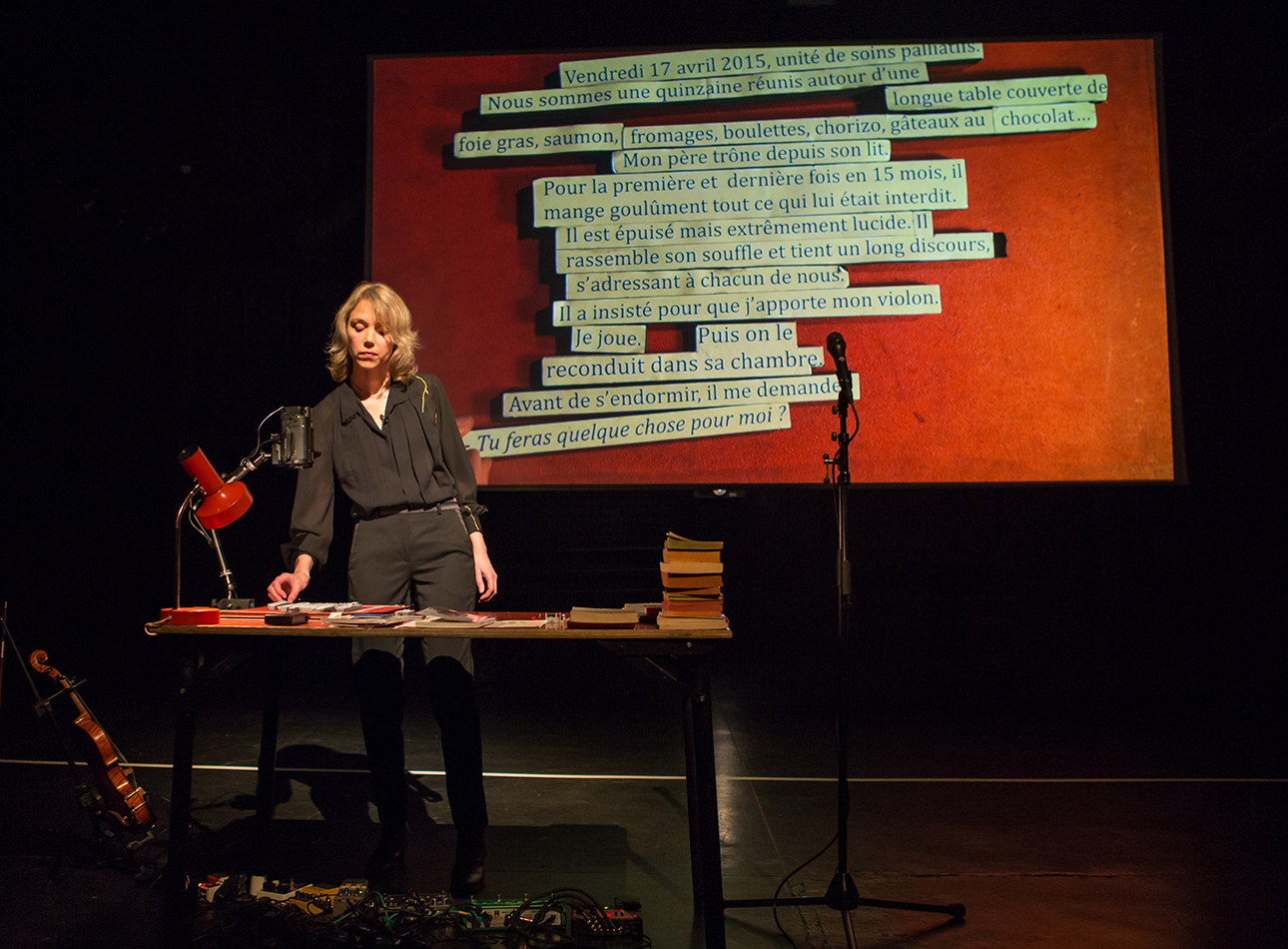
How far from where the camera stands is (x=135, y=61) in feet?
13.1

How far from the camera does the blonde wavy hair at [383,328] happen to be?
7.63 ft

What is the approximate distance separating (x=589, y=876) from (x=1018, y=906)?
1117 mm

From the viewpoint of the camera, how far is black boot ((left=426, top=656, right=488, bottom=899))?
2225mm

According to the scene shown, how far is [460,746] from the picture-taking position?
226 centimetres

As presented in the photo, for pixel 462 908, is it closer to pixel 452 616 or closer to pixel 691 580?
pixel 452 616

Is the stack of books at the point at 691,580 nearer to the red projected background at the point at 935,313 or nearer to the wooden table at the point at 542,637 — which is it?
the wooden table at the point at 542,637

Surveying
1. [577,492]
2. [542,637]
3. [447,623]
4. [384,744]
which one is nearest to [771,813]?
[384,744]

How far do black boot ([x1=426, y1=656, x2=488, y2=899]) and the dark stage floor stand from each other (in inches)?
7.2

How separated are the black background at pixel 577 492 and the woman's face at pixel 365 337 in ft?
8.38

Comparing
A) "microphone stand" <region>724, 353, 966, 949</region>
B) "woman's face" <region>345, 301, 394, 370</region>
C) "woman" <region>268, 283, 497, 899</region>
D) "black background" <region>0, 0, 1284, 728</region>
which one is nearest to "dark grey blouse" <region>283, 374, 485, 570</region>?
"woman" <region>268, 283, 497, 899</region>

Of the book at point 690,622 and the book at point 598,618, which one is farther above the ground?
the book at point 598,618

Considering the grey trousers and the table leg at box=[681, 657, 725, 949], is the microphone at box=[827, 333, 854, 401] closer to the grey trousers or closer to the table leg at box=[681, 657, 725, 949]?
the table leg at box=[681, 657, 725, 949]

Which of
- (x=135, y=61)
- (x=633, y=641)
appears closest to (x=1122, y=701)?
(x=633, y=641)

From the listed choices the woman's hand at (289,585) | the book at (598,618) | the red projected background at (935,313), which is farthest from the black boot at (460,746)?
the red projected background at (935,313)
